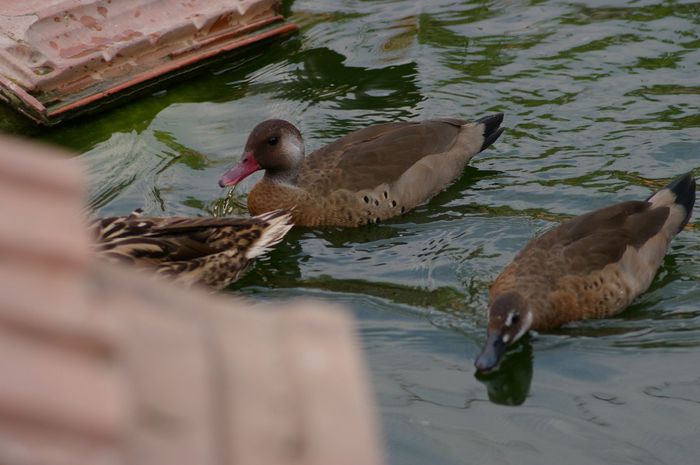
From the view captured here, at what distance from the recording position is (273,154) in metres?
8.46

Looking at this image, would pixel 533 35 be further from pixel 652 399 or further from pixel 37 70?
pixel 652 399

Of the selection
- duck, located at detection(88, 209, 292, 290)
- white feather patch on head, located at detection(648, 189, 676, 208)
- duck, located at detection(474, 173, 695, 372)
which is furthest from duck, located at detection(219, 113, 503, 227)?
white feather patch on head, located at detection(648, 189, 676, 208)

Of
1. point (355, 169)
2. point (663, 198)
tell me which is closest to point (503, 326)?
point (663, 198)

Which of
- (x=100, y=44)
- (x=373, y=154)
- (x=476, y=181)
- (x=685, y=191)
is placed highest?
(x=100, y=44)

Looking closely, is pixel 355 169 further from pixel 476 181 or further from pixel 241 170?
pixel 476 181

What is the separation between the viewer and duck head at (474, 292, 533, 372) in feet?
20.6

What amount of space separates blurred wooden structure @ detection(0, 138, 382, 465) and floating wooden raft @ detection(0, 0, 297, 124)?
8.72 m

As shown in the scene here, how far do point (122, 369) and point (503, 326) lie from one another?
5776 mm

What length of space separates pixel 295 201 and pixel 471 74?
234cm

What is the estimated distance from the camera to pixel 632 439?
566cm

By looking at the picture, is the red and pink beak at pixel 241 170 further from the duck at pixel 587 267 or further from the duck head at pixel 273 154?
the duck at pixel 587 267

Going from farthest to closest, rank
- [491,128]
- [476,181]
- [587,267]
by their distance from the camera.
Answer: [491,128], [476,181], [587,267]

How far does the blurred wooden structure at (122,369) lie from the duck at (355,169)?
24.5 feet

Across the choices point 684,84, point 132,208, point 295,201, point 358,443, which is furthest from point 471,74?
point 358,443
